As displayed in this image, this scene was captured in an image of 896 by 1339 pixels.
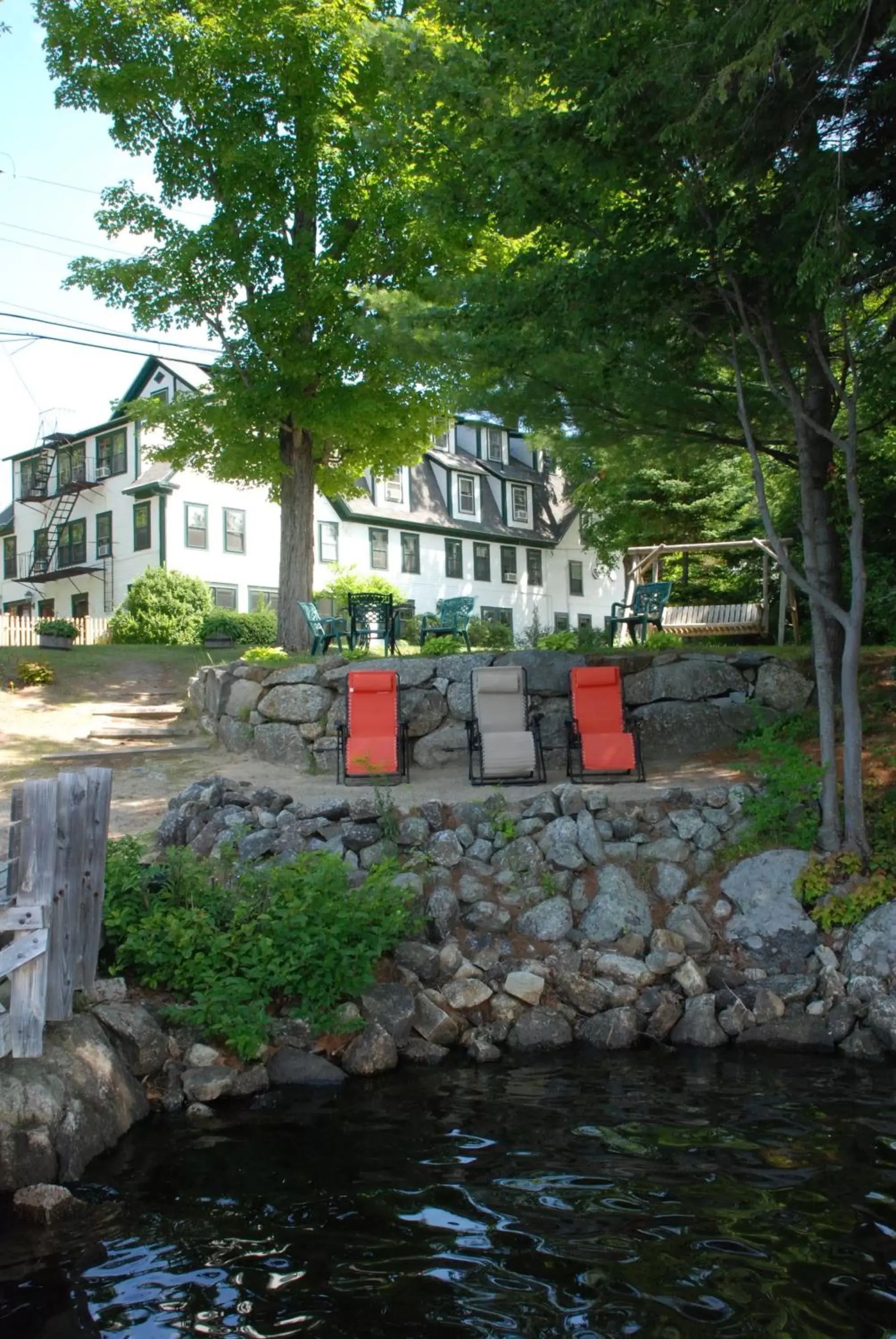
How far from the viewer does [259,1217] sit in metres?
4.77

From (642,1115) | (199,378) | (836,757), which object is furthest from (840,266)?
(199,378)

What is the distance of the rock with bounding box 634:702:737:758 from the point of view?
1111 centimetres

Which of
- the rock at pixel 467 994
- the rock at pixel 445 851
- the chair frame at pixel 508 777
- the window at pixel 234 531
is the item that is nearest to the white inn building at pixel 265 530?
the window at pixel 234 531

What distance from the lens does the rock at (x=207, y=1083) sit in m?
6.23

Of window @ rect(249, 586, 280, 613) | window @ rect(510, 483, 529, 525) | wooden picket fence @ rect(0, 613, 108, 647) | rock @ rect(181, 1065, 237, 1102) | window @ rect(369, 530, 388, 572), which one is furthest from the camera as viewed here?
window @ rect(510, 483, 529, 525)

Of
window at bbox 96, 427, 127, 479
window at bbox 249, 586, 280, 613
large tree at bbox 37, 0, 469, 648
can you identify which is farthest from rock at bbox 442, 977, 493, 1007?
window at bbox 96, 427, 127, 479

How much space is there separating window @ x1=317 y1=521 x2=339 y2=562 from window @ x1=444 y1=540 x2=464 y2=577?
4.09 m

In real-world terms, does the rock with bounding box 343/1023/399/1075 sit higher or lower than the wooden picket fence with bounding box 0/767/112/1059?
lower

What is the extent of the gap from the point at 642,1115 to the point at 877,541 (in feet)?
31.4

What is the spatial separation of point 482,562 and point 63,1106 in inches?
1214

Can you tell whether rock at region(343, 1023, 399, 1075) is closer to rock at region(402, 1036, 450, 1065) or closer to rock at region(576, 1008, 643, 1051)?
rock at region(402, 1036, 450, 1065)

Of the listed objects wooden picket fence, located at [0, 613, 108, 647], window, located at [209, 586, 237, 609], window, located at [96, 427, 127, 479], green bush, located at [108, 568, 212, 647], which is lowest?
wooden picket fence, located at [0, 613, 108, 647]

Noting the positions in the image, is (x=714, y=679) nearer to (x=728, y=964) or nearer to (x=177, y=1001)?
(x=728, y=964)

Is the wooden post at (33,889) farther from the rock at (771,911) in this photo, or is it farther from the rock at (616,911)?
the rock at (771,911)
